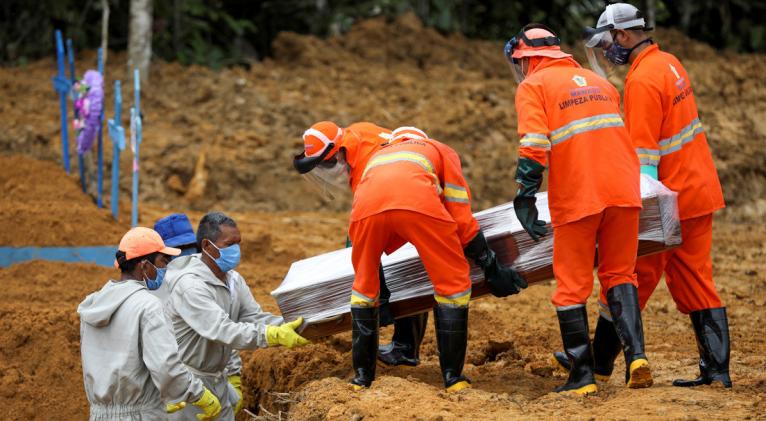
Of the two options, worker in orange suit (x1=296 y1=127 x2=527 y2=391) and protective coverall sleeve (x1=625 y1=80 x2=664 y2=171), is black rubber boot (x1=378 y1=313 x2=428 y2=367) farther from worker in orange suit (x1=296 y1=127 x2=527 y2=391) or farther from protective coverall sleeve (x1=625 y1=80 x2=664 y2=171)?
protective coverall sleeve (x1=625 y1=80 x2=664 y2=171)

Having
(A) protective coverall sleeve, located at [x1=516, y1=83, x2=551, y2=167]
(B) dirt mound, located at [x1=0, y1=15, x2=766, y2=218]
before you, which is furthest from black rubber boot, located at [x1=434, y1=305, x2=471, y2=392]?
(B) dirt mound, located at [x1=0, y1=15, x2=766, y2=218]

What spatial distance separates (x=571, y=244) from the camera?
6027 mm

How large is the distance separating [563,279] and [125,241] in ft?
8.25

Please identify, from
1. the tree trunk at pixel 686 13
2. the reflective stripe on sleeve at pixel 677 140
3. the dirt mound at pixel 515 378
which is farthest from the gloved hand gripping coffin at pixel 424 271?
the tree trunk at pixel 686 13

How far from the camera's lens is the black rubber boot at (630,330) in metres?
5.90

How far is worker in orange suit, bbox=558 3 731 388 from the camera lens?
6.34 meters

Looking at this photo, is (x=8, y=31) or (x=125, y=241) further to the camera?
(x=8, y=31)

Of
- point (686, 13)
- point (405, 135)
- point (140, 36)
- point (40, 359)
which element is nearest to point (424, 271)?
point (405, 135)

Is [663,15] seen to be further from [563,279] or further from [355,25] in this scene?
[563,279]

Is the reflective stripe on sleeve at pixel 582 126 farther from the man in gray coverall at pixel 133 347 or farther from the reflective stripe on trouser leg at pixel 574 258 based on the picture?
the man in gray coverall at pixel 133 347

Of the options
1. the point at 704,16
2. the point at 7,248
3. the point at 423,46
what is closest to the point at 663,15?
the point at 704,16

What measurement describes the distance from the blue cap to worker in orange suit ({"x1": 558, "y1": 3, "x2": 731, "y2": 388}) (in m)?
2.95

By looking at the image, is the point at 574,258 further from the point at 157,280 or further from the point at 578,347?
the point at 157,280

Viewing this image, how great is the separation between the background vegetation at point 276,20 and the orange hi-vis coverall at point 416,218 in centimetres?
1231
